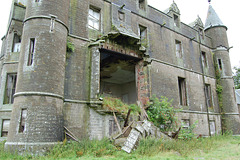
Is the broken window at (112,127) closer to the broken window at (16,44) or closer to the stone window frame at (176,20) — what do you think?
the broken window at (16,44)

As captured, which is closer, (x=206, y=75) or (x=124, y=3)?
(x=124, y=3)

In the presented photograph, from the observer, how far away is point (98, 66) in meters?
10.7

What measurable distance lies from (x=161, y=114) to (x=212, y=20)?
14588mm

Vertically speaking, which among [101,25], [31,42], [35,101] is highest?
[101,25]

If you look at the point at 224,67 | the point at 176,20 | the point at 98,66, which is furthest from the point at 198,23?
the point at 98,66

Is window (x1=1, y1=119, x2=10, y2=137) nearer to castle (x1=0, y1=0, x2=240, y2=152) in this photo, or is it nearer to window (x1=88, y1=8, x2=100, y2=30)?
castle (x1=0, y1=0, x2=240, y2=152)

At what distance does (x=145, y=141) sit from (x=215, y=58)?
1578 cm

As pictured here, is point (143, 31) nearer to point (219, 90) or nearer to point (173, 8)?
point (173, 8)

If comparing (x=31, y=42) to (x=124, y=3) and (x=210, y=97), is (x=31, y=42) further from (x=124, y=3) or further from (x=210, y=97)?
(x=210, y=97)

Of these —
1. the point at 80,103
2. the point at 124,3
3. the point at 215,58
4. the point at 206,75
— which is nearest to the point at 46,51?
the point at 80,103

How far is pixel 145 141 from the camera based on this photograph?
860 centimetres

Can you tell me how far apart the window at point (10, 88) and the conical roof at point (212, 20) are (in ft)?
63.8

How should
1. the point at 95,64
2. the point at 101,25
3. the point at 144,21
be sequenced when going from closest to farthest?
the point at 95,64, the point at 101,25, the point at 144,21

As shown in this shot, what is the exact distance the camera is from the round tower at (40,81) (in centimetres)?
772
